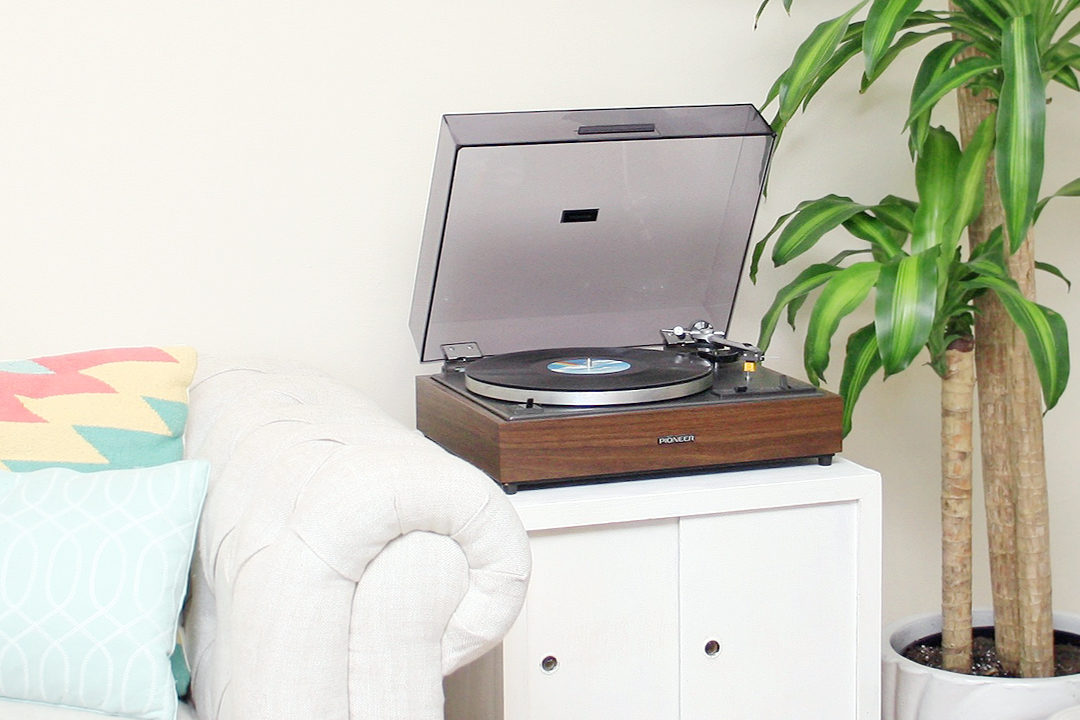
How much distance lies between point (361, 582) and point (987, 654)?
1.32 metres

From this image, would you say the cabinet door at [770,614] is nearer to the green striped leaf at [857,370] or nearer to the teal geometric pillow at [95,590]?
the green striped leaf at [857,370]

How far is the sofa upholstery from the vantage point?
3.56ft

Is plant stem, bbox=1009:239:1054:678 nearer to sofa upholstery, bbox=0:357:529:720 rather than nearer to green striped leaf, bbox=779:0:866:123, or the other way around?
green striped leaf, bbox=779:0:866:123

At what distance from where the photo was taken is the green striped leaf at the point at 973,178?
70.6 inches

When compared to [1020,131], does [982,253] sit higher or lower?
lower

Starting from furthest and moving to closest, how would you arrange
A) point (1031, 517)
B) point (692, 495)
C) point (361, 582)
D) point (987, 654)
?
point (987, 654) → point (1031, 517) → point (692, 495) → point (361, 582)

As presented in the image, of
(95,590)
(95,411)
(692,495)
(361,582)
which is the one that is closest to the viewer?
(361,582)

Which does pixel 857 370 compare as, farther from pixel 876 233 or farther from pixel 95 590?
pixel 95 590

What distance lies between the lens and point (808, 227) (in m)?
1.85

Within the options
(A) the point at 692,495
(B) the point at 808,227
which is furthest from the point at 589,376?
(B) the point at 808,227

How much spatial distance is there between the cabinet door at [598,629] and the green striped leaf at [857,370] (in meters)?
0.41

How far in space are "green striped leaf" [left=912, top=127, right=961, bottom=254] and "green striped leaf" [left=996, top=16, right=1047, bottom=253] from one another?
0.75ft

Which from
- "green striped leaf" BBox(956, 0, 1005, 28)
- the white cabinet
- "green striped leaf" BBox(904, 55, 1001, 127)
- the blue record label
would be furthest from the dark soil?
"green striped leaf" BBox(956, 0, 1005, 28)

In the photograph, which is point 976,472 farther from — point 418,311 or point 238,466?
point 238,466
